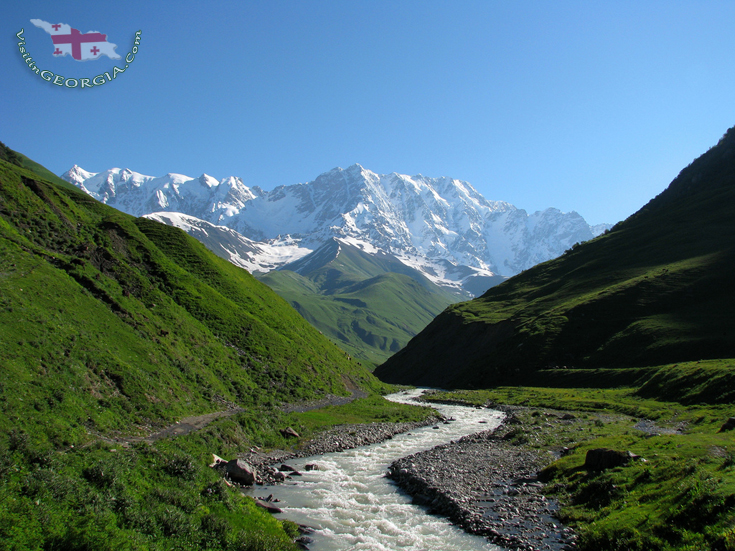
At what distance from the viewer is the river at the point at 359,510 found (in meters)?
24.1

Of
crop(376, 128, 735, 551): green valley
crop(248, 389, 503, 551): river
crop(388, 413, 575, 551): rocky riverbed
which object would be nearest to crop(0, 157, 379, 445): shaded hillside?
crop(248, 389, 503, 551): river

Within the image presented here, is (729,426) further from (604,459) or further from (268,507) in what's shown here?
(268,507)

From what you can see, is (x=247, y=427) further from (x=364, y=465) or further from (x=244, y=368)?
(x=244, y=368)

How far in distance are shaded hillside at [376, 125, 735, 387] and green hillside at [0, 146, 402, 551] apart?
6258cm

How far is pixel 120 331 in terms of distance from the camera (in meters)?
49.0

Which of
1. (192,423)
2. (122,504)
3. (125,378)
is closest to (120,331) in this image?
(125,378)

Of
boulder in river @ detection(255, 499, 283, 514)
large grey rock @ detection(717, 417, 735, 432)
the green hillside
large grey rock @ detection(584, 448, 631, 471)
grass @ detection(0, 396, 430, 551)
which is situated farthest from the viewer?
large grey rock @ detection(717, 417, 735, 432)

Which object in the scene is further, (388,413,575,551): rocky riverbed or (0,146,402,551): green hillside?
(388,413,575,551): rocky riverbed

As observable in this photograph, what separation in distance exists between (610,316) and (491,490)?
390 feet

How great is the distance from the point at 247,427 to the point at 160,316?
26.2 metres

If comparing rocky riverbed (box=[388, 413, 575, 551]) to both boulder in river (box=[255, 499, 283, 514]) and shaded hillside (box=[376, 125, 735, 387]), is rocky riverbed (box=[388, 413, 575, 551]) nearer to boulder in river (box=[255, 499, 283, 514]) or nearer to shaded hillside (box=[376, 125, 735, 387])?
boulder in river (box=[255, 499, 283, 514])

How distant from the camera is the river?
2410cm

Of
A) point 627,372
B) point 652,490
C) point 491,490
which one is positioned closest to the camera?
point 652,490

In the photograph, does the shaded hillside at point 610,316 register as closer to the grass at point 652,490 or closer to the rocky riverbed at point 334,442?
the grass at point 652,490
